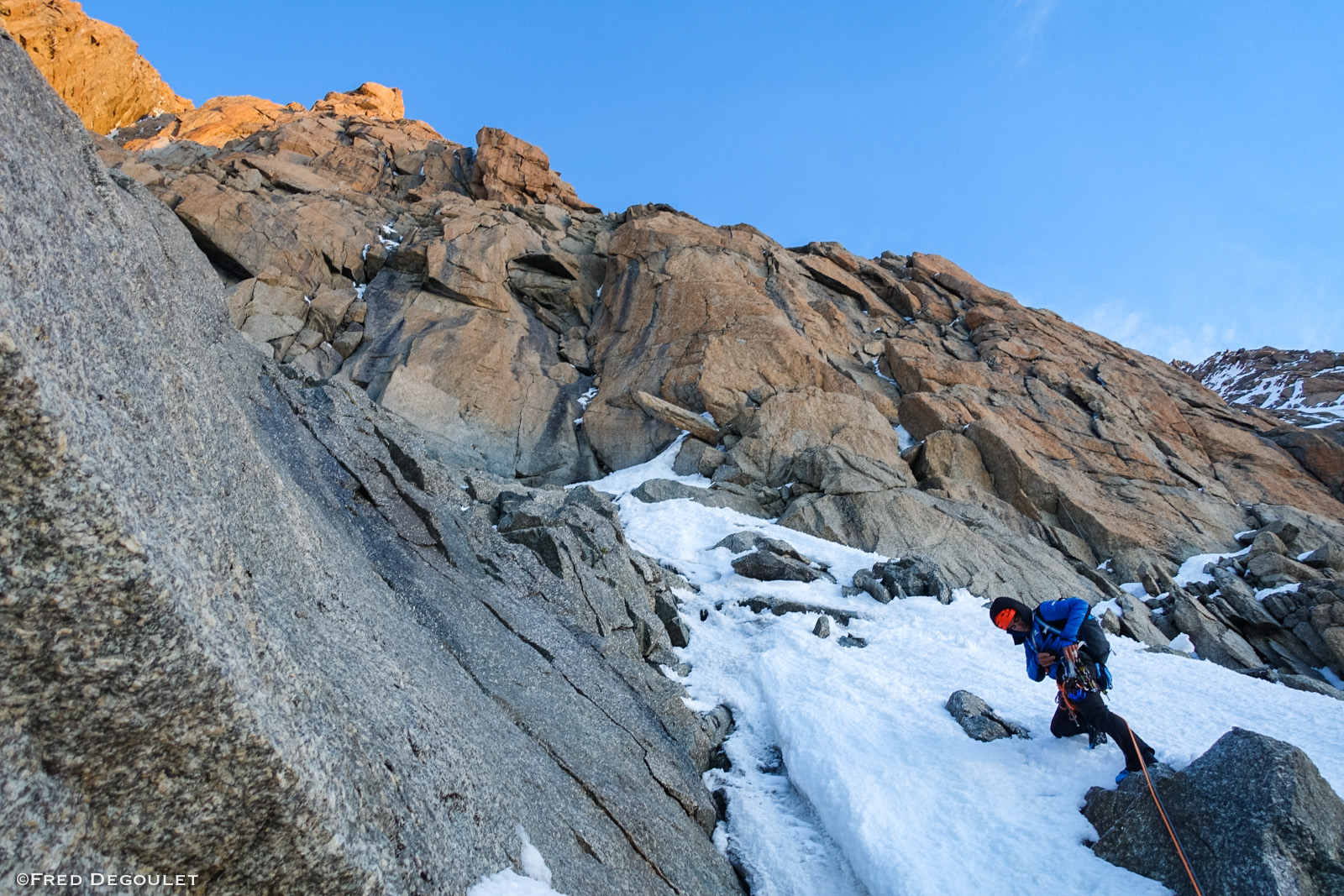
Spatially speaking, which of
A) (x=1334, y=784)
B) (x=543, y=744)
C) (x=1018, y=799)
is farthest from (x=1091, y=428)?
(x=543, y=744)

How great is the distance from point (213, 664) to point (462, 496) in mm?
Result: 11117

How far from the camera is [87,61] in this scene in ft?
199

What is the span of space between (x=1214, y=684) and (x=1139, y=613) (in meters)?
9.37

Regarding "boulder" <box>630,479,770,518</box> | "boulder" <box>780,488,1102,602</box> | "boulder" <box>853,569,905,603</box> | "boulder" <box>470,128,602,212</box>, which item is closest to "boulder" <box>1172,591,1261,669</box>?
"boulder" <box>780,488,1102,602</box>

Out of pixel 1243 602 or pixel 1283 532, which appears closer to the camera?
pixel 1243 602

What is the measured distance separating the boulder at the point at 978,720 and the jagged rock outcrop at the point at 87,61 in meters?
81.3

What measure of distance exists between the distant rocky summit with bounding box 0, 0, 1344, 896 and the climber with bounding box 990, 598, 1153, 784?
4678mm

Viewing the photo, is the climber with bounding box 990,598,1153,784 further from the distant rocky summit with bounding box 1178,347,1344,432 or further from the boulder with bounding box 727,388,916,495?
the distant rocky summit with bounding box 1178,347,1344,432

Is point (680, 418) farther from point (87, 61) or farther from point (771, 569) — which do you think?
point (87, 61)

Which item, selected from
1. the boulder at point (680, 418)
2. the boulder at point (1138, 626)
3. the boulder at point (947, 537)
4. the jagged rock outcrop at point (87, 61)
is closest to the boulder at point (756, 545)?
the boulder at point (947, 537)

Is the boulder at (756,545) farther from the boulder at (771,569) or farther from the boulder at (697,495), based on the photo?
the boulder at (697,495)

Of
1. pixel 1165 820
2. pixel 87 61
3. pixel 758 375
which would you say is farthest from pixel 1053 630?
pixel 87 61

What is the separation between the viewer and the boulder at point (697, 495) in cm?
2444

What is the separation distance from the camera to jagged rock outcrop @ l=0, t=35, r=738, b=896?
9.37 ft
